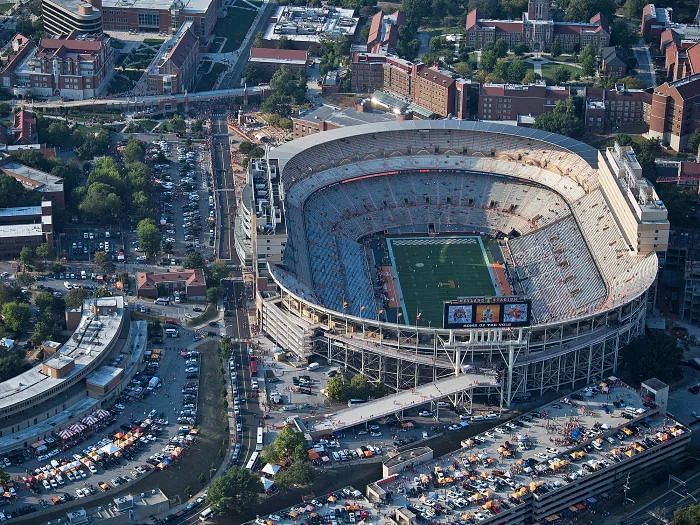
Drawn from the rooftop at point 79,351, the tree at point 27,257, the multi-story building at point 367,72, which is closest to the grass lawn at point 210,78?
the multi-story building at point 367,72

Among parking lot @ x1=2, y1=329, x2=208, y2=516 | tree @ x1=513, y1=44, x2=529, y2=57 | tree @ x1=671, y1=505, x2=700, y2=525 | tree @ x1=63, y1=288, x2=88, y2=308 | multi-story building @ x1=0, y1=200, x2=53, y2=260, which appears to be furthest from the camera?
tree @ x1=513, y1=44, x2=529, y2=57

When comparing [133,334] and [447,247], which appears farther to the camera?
[447,247]

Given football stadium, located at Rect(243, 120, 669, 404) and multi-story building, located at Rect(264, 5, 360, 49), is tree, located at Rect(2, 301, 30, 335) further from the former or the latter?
multi-story building, located at Rect(264, 5, 360, 49)

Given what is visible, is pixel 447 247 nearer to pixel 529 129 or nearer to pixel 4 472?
pixel 529 129

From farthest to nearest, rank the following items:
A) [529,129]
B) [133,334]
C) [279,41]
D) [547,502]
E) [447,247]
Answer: [279,41]
[529,129]
[447,247]
[133,334]
[547,502]

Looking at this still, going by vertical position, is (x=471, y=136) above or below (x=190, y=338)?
above

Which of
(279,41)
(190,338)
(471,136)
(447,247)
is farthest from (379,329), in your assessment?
(279,41)

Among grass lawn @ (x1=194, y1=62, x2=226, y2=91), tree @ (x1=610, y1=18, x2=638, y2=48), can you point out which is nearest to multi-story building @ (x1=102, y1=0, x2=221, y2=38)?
grass lawn @ (x1=194, y1=62, x2=226, y2=91)

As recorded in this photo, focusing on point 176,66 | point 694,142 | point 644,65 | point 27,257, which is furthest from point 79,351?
point 644,65
